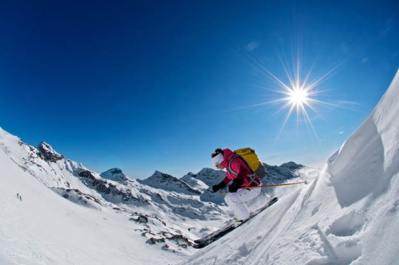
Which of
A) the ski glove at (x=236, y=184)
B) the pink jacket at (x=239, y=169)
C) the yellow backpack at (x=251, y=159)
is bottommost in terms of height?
the ski glove at (x=236, y=184)

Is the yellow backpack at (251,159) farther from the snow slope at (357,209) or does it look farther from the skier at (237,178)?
the snow slope at (357,209)

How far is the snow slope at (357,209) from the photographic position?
191cm

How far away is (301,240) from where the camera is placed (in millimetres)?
3055

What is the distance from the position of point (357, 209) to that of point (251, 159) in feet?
14.4

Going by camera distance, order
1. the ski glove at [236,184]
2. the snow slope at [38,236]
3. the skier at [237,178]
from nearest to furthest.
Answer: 1. the snow slope at [38,236]
2. the ski glove at [236,184]
3. the skier at [237,178]

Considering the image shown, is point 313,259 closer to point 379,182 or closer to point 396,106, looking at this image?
point 379,182

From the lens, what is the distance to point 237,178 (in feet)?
20.4

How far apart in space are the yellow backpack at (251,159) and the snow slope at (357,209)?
259cm

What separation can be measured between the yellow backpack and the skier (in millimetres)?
163

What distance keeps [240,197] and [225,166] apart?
122 centimetres

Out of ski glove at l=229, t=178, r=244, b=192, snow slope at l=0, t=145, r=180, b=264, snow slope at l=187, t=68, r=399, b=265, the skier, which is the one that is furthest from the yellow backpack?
snow slope at l=0, t=145, r=180, b=264

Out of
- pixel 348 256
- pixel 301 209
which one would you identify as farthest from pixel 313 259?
pixel 301 209

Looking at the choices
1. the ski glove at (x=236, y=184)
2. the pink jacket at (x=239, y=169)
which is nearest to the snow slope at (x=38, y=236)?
the ski glove at (x=236, y=184)

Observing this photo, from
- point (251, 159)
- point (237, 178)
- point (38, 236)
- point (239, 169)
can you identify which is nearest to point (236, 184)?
point (237, 178)
